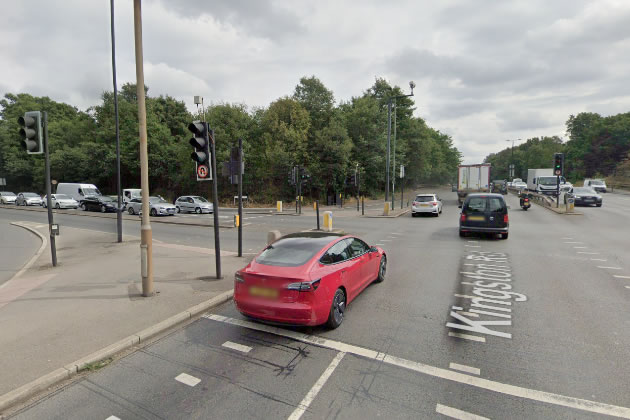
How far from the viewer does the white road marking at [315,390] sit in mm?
3232

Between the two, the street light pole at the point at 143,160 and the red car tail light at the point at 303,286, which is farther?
the street light pole at the point at 143,160

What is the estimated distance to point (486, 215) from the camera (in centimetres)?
1312

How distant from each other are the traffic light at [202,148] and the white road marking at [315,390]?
15.0ft

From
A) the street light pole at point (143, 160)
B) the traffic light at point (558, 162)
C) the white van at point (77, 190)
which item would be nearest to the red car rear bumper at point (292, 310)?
the street light pole at point (143, 160)

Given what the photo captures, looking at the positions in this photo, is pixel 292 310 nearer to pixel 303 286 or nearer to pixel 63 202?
pixel 303 286

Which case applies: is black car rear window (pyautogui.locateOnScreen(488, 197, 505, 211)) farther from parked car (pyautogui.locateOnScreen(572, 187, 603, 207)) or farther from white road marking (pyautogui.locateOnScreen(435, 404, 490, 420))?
parked car (pyautogui.locateOnScreen(572, 187, 603, 207))

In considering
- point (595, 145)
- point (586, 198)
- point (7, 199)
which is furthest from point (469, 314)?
point (595, 145)

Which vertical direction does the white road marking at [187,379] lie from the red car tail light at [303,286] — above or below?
below

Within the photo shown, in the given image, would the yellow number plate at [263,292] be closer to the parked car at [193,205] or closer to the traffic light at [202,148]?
the traffic light at [202,148]

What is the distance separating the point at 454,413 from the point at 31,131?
9852 mm

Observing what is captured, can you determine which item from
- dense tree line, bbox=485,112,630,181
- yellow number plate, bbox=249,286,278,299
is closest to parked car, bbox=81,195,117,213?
yellow number plate, bbox=249,286,278,299

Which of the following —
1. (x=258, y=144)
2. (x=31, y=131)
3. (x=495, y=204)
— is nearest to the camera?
(x=31, y=131)

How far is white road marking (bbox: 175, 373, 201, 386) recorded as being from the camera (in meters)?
3.79

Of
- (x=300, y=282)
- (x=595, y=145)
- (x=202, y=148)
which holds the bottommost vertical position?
(x=300, y=282)
